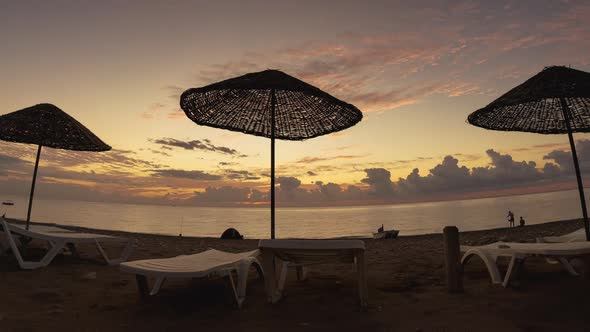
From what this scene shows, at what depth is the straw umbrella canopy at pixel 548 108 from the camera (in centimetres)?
511

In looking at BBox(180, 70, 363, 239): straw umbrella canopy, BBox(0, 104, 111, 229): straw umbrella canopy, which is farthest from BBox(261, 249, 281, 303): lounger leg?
BBox(0, 104, 111, 229): straw umbrella canopy

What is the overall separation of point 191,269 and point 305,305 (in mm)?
1288

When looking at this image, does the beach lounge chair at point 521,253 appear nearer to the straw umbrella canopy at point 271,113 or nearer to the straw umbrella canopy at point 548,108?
the straw umbrella canopy at point 548,108

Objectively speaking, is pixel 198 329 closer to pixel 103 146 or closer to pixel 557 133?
pixel 103 146

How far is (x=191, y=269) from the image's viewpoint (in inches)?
136

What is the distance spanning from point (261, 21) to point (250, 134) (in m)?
5.81

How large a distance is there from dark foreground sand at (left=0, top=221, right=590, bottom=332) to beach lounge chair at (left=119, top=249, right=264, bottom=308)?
182 millimetres

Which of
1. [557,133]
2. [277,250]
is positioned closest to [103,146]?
[277,250]

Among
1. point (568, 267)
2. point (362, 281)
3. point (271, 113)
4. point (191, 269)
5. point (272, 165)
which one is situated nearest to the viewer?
point (191, 269)

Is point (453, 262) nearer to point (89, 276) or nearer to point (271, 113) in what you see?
point (271, 113)

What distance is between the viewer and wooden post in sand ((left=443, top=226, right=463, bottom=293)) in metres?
4.05

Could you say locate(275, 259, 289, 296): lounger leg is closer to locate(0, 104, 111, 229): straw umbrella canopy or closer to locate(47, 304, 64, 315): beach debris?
locate(47, 304, 64, 315): beach debris

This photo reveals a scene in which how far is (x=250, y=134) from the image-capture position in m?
6.01

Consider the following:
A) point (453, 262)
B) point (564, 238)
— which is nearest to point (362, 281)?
point (453, 262)
